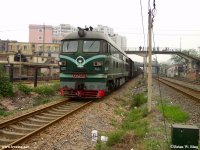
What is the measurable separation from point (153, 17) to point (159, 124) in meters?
5.57

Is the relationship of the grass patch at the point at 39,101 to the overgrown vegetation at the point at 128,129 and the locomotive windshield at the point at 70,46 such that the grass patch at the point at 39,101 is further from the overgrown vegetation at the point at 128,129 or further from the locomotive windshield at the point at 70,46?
the overgrown vegetation at the point at 128,129

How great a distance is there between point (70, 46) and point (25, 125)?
304 inches

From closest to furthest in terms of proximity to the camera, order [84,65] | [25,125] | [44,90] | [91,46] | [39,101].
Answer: [25,125] < [84,65] < [91,46] < [39,101] < [44,90]

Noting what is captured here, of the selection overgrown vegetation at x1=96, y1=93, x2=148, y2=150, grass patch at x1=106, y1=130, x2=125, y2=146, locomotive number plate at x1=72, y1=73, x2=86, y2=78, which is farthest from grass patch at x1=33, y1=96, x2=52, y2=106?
grass patch at x1=106, y1=130, x2=125, y2=146

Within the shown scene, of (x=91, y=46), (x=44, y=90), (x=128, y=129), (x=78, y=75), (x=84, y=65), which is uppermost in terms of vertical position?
(x=91, y=46)

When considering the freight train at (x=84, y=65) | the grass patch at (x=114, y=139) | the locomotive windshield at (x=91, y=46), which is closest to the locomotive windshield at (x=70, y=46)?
the freight train at (x=84, y=65)

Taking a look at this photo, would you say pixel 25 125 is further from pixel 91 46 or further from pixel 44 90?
pixel 44 90

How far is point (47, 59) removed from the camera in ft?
246

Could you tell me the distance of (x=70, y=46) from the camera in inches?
677

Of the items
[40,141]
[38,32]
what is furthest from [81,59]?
[38,32]

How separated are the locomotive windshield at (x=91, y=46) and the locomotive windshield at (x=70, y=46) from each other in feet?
1.50

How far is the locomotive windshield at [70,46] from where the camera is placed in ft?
56.0

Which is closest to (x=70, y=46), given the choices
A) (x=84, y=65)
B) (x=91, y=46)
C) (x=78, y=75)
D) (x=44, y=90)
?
(x=91, y=46)

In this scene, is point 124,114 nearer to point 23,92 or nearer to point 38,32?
point 23,92
